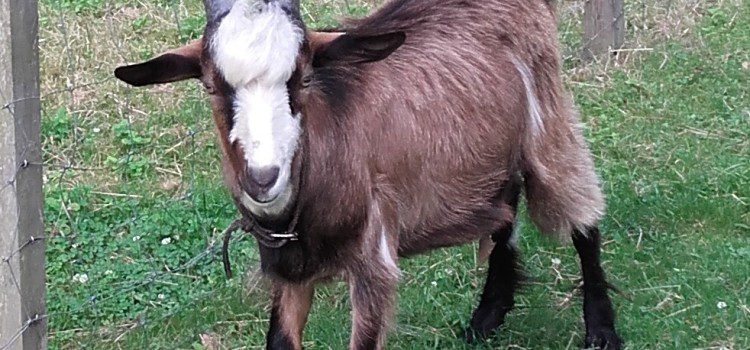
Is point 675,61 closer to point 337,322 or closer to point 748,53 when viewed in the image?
point 748,53

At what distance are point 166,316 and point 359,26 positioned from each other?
1.49m

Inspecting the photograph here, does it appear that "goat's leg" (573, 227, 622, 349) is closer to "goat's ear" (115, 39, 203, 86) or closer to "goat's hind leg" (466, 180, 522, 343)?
"goat's hind leg" (466, 180, 522, 343)

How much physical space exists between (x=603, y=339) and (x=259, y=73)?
207 cm

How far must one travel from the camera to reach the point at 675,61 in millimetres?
7391

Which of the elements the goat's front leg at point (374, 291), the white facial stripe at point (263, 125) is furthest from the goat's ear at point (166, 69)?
the goat's front leg at point (374, 291)

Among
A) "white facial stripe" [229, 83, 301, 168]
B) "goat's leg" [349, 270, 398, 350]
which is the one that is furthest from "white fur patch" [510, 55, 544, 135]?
"white facial stripe" [229, 83, 301, 168]

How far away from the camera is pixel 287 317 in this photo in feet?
13.7

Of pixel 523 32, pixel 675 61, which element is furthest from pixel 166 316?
pixel 675 61

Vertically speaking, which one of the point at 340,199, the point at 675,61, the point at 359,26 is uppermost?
the point at 359,26

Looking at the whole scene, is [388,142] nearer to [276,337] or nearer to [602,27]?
[276,337]

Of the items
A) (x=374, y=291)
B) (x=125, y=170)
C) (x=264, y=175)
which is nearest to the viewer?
(x=264, y=175)

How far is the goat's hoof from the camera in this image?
4746 millimetres

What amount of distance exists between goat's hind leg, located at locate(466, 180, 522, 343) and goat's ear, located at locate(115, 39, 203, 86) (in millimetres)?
1695

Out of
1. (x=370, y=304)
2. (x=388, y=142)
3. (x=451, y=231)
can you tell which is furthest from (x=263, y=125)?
(x=451, y=231)
